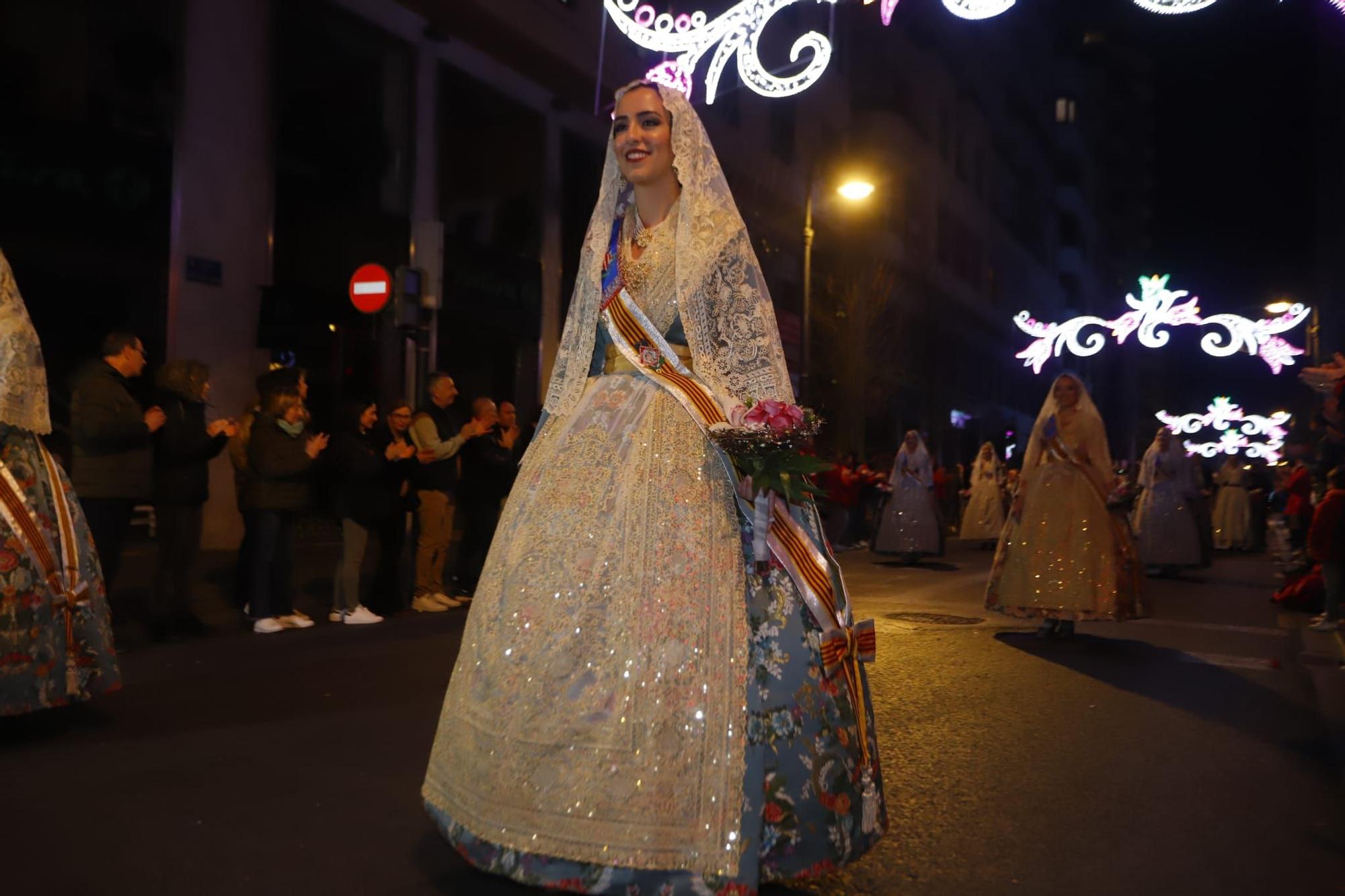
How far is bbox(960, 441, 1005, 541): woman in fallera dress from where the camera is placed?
1997cm

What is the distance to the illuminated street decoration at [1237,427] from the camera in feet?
130

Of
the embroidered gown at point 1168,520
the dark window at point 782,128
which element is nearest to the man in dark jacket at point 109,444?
the embroidered gown at point 1168,520

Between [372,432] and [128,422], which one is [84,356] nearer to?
[372,432]

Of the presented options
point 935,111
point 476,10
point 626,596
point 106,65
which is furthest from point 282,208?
point 935,111

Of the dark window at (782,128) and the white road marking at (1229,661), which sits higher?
the dark window at (782,128)

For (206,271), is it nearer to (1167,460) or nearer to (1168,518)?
(1168,518)

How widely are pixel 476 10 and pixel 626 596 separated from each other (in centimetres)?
1595

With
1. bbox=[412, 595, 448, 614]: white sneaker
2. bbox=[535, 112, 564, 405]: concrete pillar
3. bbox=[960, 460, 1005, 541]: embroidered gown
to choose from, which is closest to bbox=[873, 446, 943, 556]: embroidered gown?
bbox=[960, 460, 1005, 541]: embroidered gown

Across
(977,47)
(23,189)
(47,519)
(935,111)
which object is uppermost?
(977,47)

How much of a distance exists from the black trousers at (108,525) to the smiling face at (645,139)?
474cm

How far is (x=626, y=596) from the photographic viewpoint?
3.11 m

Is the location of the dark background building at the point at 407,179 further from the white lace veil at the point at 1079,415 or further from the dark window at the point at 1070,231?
the dark window at the point at 1070,231

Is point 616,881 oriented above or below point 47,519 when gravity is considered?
below

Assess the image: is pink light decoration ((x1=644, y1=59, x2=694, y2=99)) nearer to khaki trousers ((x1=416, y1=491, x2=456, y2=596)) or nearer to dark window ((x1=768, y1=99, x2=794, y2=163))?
khaki trousers ((x1=416, y1=491, x2=456, y2=596))
